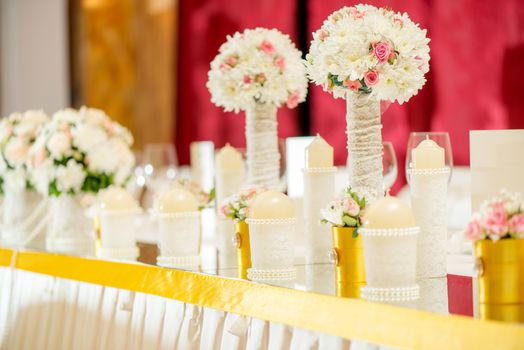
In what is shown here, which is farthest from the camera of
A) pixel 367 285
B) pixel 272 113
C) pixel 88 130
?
pixel 88 130

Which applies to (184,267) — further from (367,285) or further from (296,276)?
(367,285)

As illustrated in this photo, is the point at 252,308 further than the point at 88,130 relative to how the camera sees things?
No

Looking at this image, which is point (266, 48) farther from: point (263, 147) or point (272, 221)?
point (272, 221)

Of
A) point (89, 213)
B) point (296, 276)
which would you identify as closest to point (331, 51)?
point (296, 276)

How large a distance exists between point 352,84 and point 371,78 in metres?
0.06

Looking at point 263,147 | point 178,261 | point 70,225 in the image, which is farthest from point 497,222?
point 70,225

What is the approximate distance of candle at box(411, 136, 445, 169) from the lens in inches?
85.4

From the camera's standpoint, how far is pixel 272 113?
2.85 metres

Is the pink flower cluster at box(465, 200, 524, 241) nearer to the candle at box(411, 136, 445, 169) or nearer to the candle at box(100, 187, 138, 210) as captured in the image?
the candle at box(411, 136, 445, 169)

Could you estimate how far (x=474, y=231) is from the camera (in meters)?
1.75

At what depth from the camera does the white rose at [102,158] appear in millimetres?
3275

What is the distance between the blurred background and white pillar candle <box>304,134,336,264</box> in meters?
2.70

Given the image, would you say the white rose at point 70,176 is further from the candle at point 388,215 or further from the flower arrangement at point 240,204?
the candle at point 388,215

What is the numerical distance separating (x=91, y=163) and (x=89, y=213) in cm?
22
